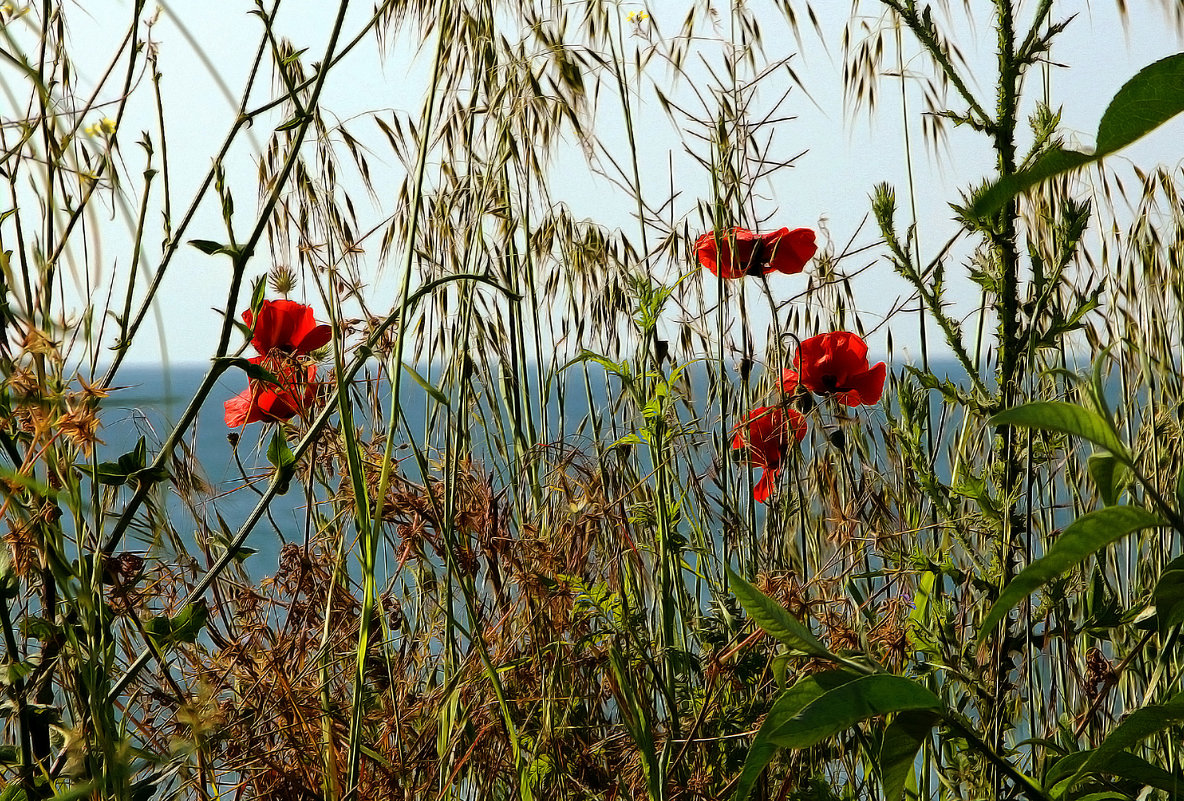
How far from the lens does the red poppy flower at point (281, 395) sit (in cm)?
78

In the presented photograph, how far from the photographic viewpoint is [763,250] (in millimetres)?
1064

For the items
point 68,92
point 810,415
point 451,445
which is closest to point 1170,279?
point 810,415

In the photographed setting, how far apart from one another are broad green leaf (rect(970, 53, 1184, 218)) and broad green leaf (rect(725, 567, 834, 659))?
240 millimetres

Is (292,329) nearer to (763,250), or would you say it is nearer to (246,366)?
(246,366)

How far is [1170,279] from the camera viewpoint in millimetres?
1461

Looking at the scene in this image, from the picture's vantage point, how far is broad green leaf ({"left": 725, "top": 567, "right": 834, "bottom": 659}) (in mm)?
452

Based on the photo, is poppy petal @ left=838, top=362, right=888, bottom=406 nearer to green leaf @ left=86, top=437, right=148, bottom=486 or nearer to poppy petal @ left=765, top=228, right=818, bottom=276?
poppy petal @ left=765, top=228, right=818, bottom=276

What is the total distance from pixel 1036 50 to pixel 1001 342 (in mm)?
196

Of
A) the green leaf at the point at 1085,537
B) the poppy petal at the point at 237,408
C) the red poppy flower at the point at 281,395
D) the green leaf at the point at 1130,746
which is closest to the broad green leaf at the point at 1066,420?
the green leaf at the point at 1085,537

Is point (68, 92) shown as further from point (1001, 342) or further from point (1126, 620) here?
point (1126, 620)

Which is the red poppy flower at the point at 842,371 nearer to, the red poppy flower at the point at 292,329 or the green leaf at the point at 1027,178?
the red poppy flower at the point at 292,329

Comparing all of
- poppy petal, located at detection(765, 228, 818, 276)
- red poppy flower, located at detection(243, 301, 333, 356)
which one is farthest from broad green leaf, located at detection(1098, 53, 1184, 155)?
poppy petal, located at detection(765, 228, 818, 276)

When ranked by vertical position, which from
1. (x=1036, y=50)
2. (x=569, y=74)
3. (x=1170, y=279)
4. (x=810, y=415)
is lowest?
(x=810, y=415)

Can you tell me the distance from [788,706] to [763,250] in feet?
2.18
